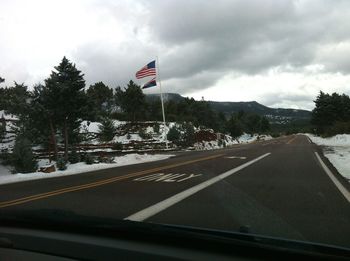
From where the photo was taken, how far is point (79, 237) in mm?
3506

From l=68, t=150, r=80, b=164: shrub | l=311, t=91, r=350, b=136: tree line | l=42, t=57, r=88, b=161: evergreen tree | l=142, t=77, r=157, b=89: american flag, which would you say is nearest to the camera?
l=68, t=150, r=80, b=164: shrub

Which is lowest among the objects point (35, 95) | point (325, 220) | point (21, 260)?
point (325, 220)

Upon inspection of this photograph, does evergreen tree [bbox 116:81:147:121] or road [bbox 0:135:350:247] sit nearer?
road [bbox 0:135:350:247]

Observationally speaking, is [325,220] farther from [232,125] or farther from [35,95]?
[232,125]

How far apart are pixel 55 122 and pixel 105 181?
15136 mm

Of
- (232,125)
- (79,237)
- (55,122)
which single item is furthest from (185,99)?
(79,237)

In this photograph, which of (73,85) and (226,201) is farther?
(73,85)

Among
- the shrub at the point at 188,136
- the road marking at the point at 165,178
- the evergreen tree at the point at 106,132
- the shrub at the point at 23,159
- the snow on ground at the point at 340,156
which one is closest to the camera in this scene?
the road marking at the point at 165,178

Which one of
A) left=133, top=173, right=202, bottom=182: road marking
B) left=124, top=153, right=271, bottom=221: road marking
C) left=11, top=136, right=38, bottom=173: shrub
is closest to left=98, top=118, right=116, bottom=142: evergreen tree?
left=11, top=136, right=38, bottom=173: shrub

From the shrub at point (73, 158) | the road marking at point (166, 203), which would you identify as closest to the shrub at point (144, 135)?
the shrub at point (73, 158)

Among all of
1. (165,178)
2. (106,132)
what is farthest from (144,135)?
(165,178)

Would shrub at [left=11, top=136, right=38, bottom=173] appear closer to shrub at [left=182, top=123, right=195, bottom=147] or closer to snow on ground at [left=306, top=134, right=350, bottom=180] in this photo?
snow on ground at [left=306, top=134, right=350, bottom=180]

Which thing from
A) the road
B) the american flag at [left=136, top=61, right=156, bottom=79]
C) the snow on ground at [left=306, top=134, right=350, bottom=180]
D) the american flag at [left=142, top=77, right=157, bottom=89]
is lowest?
the snow on ground at [left=306, top=134, right=350, bottom=180]

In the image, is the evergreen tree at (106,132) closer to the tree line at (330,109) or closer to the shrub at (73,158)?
the shrub at (73,158)
